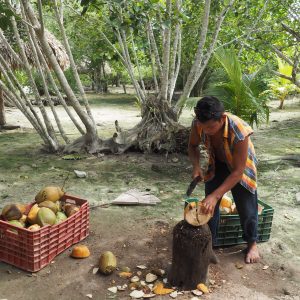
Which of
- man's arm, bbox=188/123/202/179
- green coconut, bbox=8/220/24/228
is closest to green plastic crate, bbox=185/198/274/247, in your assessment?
man's arm, bbox=188/123/202/179

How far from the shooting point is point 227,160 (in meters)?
2.92

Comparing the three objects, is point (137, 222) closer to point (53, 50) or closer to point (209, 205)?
point (209, 205)

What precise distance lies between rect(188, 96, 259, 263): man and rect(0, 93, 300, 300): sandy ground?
1.09 feet

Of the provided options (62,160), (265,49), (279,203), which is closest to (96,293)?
(279,203)

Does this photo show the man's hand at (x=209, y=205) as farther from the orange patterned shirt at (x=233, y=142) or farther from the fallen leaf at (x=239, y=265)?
the fallen leaf at (x=239, y=265)

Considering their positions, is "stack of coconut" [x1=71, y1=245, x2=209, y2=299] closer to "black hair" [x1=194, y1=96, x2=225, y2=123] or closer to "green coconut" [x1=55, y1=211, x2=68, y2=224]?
"green coconut" [x1=55, y1=211, x2=68, y2=224]

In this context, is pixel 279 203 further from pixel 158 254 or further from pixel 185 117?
pixel 185 117

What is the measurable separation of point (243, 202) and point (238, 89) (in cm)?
329

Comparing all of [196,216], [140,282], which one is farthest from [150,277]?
[196,216]

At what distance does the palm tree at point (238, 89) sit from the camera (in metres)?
6.00

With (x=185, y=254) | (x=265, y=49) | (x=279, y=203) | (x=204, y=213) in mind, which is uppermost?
(x=265, y=49)

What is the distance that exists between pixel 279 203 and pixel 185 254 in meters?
2.35

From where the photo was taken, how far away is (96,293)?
2.79 metres

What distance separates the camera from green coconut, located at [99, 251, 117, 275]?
9.78ft
